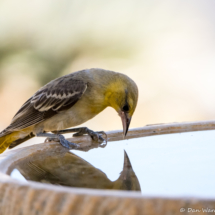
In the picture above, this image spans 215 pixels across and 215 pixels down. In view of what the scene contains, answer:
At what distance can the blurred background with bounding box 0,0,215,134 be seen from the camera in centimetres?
683

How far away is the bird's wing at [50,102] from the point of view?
3.51m

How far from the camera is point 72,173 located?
196 cm

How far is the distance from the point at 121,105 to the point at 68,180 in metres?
1.53

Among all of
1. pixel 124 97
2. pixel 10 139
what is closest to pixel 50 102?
pixel 10 139

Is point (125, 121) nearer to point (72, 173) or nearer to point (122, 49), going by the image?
point (72, 173)

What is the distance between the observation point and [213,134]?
2.96 meters

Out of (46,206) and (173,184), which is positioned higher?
(46,206)

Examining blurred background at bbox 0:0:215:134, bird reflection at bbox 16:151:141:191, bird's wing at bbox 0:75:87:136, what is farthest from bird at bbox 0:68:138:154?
blurred background at bbox 0:0:215:134

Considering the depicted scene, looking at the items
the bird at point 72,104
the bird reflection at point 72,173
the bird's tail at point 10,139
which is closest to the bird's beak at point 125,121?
the bird at point 72,104

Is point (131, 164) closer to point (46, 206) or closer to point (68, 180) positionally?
point (68, 180)

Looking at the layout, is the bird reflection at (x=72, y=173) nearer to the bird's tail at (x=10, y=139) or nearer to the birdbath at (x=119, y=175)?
the birdbath at (x=119, y=175)

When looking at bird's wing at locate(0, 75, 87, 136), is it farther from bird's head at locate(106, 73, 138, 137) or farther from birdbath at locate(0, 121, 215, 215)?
birdbath at locate(0, 121, 215, 215)

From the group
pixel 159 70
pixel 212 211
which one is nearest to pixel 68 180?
pixel 212 211

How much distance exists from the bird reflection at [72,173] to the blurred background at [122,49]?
14.3 feet
